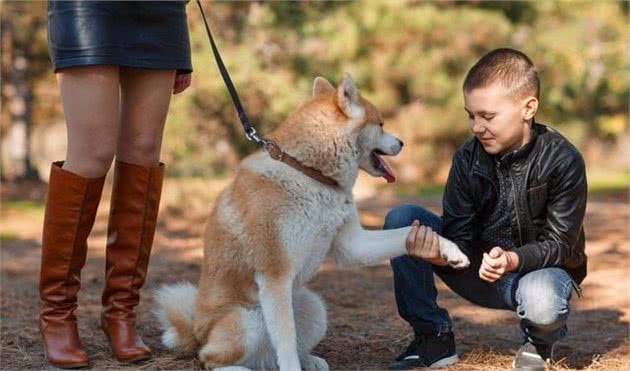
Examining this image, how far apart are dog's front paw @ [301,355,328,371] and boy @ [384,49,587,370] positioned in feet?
0.99

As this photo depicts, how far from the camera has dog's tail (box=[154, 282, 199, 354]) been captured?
132 inches

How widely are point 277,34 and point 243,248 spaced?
548 cm

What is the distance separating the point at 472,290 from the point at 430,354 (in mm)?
304

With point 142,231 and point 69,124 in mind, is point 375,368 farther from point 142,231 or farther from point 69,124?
point 69,124

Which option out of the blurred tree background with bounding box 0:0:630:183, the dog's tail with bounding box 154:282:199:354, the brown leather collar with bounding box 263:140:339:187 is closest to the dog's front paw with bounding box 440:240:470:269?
the brown leather collar with bounding box 263:140:339:187

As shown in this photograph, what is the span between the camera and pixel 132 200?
3.33 metres

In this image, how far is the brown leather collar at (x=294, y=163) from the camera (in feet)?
10.2

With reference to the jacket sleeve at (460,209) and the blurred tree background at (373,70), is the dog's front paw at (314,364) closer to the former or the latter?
the jacket sleeve at (460,209)

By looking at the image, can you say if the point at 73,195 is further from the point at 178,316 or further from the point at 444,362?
the point at 444,362

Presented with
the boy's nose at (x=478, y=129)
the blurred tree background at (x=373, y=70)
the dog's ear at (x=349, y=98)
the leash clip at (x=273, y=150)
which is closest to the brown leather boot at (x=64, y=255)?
the leash clip at (x=273, y=150)

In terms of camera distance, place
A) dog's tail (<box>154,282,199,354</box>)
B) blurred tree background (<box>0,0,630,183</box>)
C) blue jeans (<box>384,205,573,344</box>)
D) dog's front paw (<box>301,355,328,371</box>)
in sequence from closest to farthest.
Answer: blue jeans (<box>384,205,573,344</box>) < dog's front paw (<box>301,355,328,371</box>) < dog's tail (<box>154,282,199,354</box>) < blurred tree background (<box>0,0,630,183</box>)

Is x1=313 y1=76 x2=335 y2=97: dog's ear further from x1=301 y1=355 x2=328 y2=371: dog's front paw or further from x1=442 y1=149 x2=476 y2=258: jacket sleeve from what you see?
x1=301 y1=355 x2=328 y2=371: dog's front paw

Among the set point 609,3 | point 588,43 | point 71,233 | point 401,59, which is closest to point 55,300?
point 71,233

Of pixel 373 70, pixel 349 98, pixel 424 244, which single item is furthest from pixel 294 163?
pixel 373 70
